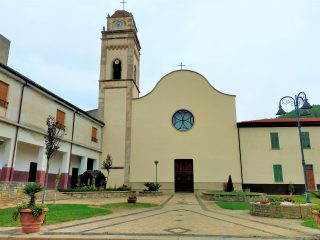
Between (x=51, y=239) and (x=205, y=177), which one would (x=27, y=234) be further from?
(x=205, y=177)

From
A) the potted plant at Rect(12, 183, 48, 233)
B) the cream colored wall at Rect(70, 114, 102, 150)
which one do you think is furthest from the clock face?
the potted plant at Rect(12, 183, 48, 233)

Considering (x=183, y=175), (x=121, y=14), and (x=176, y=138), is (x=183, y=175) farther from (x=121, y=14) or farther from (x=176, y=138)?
(x=121, y=14)

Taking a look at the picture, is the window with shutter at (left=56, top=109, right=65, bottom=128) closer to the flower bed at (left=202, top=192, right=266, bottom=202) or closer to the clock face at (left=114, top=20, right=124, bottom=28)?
the flower bed at (left=202, top=192, right=266, bottom=202)

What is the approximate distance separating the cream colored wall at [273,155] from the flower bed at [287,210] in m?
14.4

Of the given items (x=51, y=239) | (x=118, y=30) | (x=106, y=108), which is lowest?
(x=51, y=239)

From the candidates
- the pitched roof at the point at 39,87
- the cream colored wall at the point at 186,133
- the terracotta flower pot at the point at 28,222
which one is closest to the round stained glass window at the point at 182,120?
the cream colored wall at the point at 186,133

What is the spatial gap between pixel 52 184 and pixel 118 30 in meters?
18.8

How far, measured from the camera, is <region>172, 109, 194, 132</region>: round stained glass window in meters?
26.9

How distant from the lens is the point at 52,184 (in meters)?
20.7

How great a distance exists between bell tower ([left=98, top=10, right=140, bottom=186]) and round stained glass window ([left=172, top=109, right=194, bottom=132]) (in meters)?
4.97

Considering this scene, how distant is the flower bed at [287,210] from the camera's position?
10.5 metres

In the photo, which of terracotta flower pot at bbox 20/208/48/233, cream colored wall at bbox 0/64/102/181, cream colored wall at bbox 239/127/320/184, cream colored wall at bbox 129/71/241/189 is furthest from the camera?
cream colored wall at bbox 129/71/241/189

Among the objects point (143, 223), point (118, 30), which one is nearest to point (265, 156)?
point (143, 223)

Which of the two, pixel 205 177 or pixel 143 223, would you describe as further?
pixel 205 177
